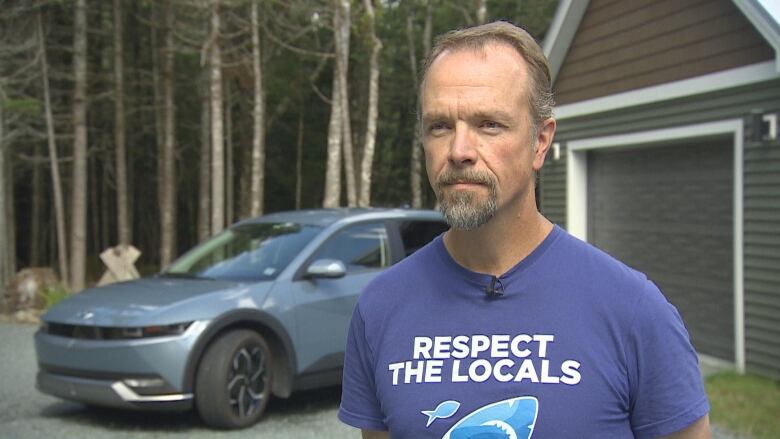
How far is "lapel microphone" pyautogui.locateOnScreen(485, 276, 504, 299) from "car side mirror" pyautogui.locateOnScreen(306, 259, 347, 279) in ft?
17.4

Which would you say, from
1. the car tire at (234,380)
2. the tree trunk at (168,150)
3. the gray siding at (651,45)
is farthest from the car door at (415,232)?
the tree trunk at (168,150)

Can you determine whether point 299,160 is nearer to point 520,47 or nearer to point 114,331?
point 114,331

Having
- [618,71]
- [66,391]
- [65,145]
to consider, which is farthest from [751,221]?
[65,145]

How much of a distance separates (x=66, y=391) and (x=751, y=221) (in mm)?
6454

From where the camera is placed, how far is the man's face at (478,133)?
1.77 m

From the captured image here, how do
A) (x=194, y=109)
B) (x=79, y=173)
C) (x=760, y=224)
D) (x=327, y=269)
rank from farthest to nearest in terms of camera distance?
(x=194, y=109), (x=79, y=173), (x=760, y=224), (x=327, y=269)

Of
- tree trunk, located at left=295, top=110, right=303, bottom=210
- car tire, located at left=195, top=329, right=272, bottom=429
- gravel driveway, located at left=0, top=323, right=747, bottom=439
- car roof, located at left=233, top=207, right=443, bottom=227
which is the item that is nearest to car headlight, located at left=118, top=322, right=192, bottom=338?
car tire, located at left=195, top=329, right=272, bottom=429

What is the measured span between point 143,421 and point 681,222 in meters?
6.33

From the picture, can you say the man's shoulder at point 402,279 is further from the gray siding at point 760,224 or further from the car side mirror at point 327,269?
the gray siding at point 760,224

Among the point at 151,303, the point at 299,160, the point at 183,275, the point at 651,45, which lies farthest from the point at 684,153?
the point at 299,160

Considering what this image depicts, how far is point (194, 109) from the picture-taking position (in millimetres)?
34375

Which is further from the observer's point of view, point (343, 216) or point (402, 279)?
point (343, 216)

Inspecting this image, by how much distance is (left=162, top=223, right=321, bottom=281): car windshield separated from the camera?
739 centimetres

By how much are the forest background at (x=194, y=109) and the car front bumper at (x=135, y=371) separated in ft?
15.4
